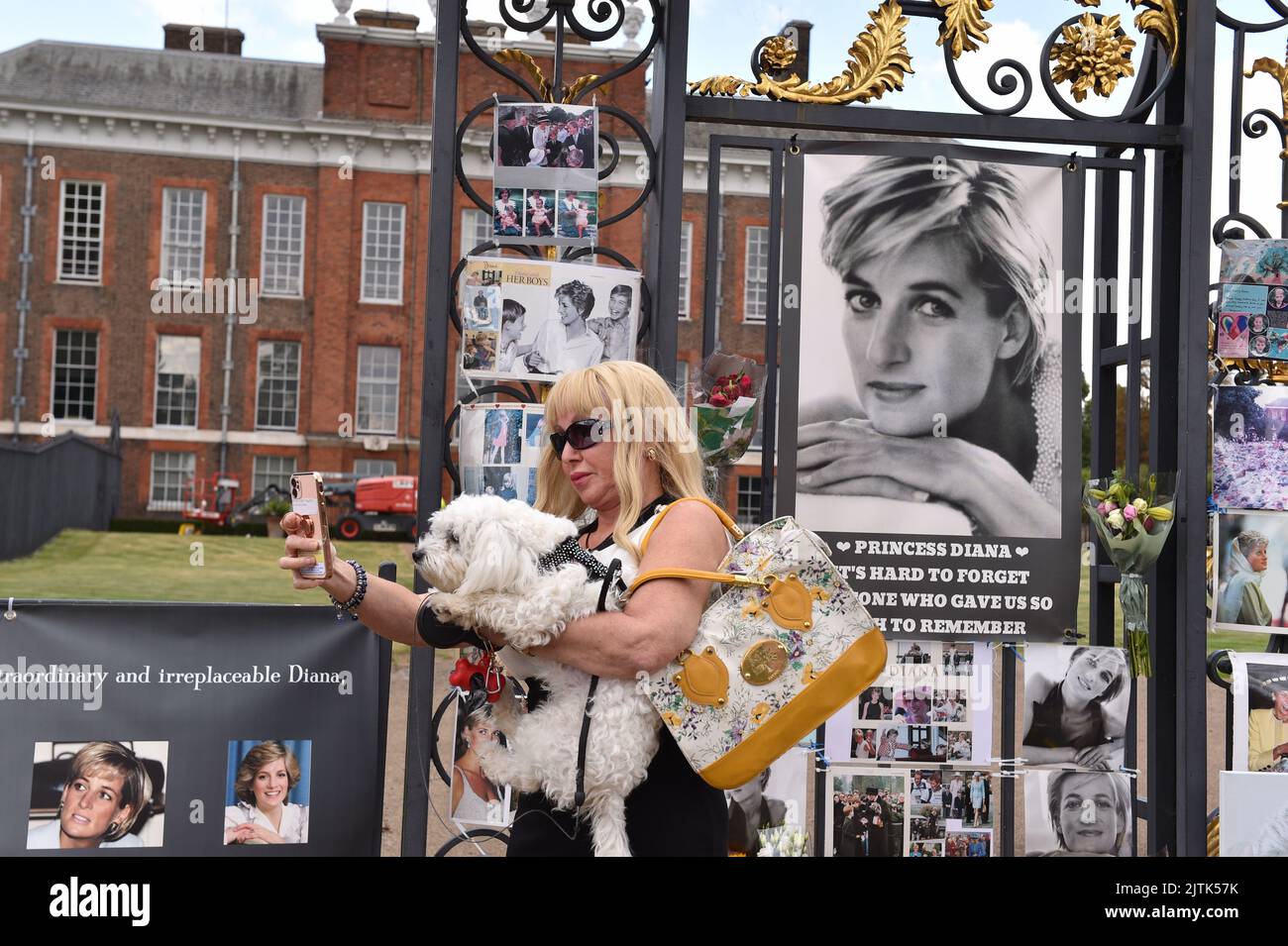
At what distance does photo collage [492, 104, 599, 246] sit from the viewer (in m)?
4.12

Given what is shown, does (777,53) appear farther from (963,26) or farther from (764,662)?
(764,662)

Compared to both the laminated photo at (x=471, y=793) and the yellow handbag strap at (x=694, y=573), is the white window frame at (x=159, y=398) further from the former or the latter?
the yellow handbag strap at (x=694, y=573)

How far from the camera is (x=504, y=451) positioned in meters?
4.01

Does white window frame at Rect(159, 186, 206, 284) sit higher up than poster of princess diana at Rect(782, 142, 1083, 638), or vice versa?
white window frame at Rect(159, 186, 206, 284)

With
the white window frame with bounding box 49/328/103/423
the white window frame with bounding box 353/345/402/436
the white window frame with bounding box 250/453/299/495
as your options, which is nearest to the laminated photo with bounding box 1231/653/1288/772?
the white window frame with bounding box 353/345/402/436

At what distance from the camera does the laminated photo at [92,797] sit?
3.60 metres

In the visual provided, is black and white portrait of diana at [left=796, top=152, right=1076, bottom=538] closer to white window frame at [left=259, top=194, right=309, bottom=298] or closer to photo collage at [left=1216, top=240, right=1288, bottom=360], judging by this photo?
photo collage at [left=1216, top=240, right=1288, bottom=360]

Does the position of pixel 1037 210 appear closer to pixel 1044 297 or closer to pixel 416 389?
pixel 1044 297

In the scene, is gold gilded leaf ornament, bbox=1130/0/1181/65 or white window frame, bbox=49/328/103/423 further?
white window frame, bbox=49/328/103/423

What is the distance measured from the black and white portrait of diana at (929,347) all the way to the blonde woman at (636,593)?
188cm

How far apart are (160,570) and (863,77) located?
16.7 m

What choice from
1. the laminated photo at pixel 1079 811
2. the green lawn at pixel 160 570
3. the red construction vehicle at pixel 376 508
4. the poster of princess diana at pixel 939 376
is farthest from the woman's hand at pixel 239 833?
the red construction vehicle at pixel 376 508

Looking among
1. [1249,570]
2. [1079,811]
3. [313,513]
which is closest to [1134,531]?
[1249,570]

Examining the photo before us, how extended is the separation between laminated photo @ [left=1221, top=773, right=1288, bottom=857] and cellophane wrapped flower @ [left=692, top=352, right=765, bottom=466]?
223 centimetres
